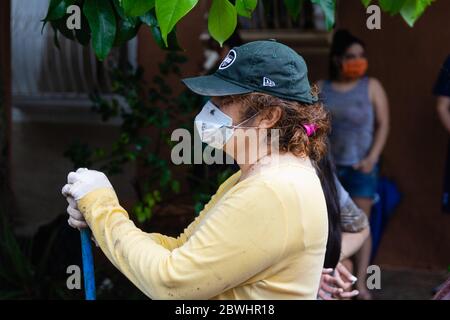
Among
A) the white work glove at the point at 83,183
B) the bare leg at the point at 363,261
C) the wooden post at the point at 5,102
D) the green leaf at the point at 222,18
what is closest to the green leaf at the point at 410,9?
the green leaf at the point at 222,18

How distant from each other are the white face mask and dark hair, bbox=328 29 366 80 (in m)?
2.93

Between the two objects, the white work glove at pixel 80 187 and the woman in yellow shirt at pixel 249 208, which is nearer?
the woman in yellow shirt at pixel 249 208

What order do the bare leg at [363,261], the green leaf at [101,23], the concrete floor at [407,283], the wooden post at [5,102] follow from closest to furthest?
the green leaf at [101,23] < the wooden post at [5,102] < the bare leg at [363,261] < the concrete floor at [407,283]

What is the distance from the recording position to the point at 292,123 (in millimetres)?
2094

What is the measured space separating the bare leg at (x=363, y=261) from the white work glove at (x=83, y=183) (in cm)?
304

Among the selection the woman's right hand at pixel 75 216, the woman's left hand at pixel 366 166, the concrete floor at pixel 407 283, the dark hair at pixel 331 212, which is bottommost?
the concrete floor at pixel 407 283

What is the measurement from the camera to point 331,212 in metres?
2.97

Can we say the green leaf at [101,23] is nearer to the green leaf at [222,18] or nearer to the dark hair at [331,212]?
the green leaf at [222,18]

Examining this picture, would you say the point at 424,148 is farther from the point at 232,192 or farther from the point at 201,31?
the point at 232,192

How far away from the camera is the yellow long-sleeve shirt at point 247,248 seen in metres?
1.90

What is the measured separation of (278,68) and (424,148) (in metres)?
3.64

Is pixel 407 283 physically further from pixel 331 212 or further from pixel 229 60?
pixel 229 60

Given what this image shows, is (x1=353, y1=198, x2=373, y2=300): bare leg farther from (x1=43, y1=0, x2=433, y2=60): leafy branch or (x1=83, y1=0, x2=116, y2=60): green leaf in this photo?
(x1=83, y1=0, x2=116, y2=60): green leaf
